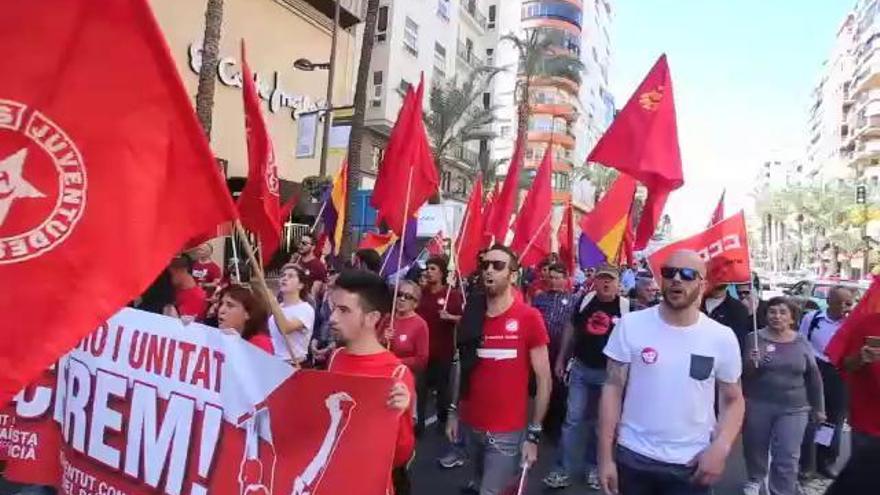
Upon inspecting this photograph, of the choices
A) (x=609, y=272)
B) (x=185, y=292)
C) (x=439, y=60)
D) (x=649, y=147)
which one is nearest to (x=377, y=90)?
(x=439, y=60)

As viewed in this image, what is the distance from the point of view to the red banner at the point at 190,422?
281 centimetres

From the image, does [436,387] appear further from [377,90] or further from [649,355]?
[377,90]

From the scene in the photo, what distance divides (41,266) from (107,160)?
345mm

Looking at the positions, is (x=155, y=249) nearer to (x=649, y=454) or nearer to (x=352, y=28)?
(x=649, y=454)

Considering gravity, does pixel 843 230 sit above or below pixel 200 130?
above

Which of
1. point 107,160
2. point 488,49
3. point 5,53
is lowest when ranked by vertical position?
point 107,160

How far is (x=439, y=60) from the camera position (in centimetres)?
3538

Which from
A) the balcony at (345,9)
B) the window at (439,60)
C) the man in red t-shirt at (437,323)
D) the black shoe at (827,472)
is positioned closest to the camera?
the black shoe at (827,472)

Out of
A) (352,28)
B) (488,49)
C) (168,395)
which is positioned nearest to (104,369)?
(168,395)

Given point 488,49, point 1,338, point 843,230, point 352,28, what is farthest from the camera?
point 843,230

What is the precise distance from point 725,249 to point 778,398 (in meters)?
1.59

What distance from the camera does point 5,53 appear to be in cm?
208

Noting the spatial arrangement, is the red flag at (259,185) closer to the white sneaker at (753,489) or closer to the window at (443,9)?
the white sneaker at (753,489)

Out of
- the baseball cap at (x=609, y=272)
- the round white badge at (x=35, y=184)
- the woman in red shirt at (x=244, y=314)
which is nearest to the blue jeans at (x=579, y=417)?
the baseball cap at (x=609, y=272)
